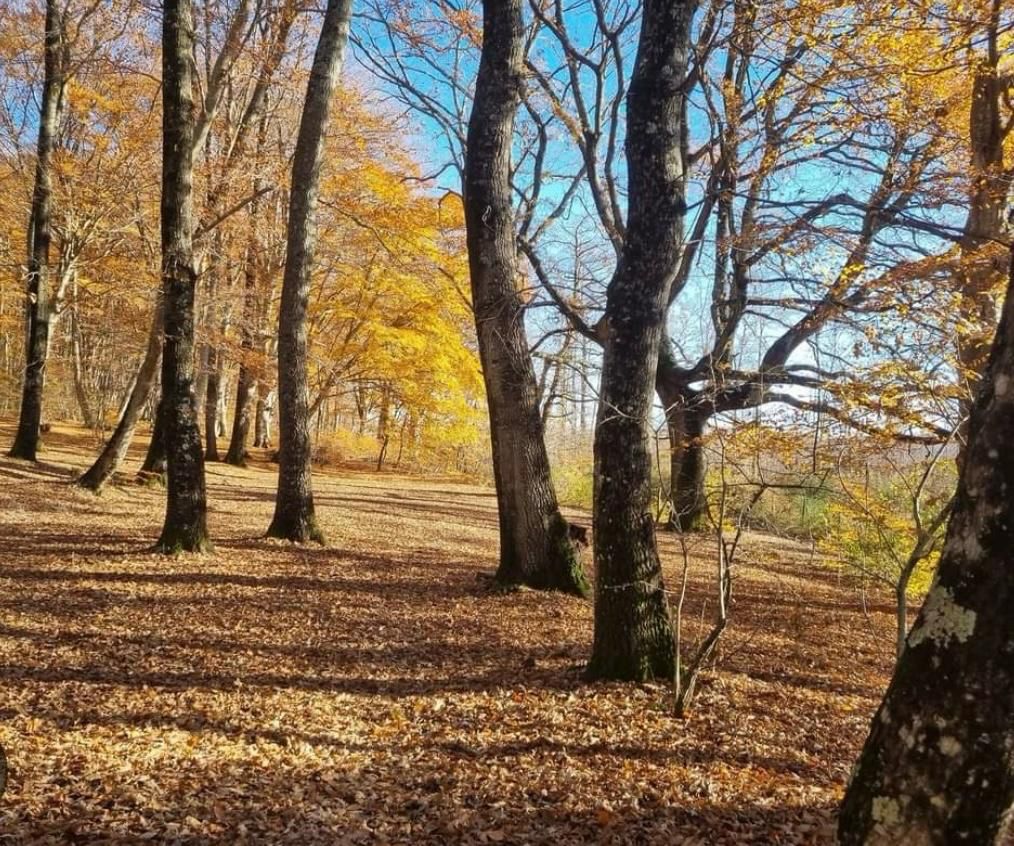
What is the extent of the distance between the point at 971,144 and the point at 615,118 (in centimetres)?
540

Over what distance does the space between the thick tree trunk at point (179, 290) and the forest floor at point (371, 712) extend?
0.60 meters

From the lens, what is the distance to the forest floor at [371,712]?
3.14 meters

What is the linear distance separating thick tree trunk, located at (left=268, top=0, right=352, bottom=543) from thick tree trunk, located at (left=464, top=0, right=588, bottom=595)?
2.85m

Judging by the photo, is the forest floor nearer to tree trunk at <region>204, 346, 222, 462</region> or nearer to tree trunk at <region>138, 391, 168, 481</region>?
tree trunk at <region>138, 391, 168, 481</region>

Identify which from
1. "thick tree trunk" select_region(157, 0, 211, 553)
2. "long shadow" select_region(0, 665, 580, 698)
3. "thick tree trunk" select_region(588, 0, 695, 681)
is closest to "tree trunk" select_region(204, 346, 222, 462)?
"thick tree trunk" select_region(157, 0, 211, 553)

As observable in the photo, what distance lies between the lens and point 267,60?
1104 centimetres

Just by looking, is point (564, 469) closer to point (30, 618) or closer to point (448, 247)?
point (448, 247)

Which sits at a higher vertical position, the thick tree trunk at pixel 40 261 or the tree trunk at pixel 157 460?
the thick tree trunk at pixel 40 261

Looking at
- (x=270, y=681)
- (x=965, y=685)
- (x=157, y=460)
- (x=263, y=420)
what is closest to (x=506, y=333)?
(x=270, y=681)

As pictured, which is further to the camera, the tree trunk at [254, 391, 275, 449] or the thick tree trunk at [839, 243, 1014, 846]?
the tree trunk at [254, 391, 275, 449]

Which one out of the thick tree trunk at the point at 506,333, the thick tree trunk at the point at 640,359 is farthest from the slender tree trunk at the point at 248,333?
the thick tree trunk at the point at 640,359

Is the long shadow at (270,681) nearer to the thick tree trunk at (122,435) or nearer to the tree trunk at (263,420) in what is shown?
the thick tree trunk at (122,435)

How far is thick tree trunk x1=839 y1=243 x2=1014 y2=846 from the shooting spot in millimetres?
1952

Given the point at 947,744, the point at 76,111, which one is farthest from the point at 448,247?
Answer: the point at 947,744
